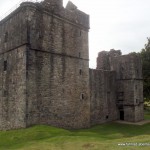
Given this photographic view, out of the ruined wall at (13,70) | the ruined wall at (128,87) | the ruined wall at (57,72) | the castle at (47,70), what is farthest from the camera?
the ruined wall at (128,87)

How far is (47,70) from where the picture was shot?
20.9 meters

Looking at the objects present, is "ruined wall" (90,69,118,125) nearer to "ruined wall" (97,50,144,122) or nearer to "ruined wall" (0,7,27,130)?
"ruined wall" (97,50,144,122)

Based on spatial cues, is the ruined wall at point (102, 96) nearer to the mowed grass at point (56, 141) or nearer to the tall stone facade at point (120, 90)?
the tall stone facade at point (120, 90)

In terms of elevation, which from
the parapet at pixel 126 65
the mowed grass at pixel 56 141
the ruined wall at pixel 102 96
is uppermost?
the parapet at pixel 126 65

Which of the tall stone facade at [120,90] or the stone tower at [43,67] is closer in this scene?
the stone tower at [43,67]

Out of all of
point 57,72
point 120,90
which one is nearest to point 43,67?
point 57,72

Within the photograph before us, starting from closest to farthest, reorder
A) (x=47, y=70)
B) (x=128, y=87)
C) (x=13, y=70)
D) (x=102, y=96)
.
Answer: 1. (x=13, y=70)
2. (x=47, y=70)
3. (x=102, y=96)
4. (x=128, y=87)

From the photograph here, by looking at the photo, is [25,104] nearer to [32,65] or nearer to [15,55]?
[32,65]

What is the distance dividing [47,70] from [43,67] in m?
0.54

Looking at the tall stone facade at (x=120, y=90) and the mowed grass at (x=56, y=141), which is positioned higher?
the tall stone facade at (x=120, y=90)

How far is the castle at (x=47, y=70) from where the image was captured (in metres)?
19.5

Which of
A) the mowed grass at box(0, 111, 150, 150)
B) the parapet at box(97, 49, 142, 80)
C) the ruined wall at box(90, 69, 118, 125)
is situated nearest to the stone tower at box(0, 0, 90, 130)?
the mowed grass at box(0, 111, 150, 150)

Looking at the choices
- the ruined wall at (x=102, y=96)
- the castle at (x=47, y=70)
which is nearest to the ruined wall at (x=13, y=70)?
the castle at (x=47, y=70)

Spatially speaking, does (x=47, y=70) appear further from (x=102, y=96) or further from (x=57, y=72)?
(x=102, y=96)
